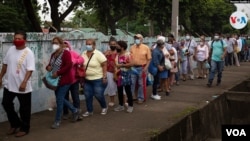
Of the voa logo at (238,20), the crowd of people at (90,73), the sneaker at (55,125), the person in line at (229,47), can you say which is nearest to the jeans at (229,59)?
the person in line at (229,47)

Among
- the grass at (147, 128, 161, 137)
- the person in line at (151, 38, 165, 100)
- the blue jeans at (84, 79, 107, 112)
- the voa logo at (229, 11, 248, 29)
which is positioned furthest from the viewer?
the voa logo at (229, 11, 248, 29)

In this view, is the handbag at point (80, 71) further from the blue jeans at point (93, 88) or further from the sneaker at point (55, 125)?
the sneaker at point (55, 125)

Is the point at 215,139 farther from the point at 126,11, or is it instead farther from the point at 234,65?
the point at 126,11

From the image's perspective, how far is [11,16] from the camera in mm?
28734

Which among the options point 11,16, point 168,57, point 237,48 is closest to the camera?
point 168,57

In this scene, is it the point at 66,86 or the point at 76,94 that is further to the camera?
the point at 76,94

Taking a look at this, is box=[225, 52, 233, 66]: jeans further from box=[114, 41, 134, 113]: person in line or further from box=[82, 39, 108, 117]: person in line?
box=[82, 39, 108, 117]: person in line

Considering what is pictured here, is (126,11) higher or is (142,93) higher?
(126,11)

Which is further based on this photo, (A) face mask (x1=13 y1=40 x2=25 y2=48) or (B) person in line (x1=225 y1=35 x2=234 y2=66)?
(B) person in line (x1=225 y1=35 x2=234 y2=66)

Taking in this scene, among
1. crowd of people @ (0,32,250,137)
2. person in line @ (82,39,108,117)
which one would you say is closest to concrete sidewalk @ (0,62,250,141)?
crowd of people @ (0,32,250,137)

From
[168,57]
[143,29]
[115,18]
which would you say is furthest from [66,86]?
[143,29]

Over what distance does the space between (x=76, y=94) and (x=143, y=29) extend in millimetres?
52175

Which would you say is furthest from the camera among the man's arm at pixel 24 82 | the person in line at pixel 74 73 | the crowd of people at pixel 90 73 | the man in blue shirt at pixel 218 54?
the man in blue shirt at pixel 218 54

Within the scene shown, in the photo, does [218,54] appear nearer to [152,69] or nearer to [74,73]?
[152,69]
